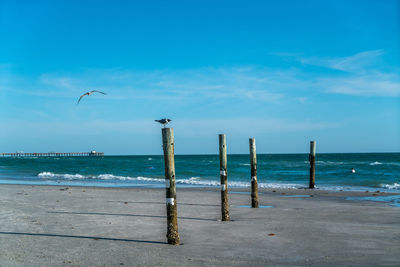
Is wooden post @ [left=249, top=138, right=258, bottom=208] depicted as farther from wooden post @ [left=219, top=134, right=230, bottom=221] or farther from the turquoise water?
the turquoise water

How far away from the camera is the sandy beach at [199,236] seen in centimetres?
695

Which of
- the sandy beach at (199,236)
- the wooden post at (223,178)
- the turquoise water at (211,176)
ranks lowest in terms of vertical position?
the turquoise water at (211,176)

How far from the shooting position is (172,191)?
315 inches

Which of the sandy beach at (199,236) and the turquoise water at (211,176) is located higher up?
the sandy beach at (199,236)

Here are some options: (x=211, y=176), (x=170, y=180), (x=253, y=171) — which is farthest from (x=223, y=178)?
(x=211, y=176)

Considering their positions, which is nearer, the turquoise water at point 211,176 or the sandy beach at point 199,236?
the sandy beach at point 199,236

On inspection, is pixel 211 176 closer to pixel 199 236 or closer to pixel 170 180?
pixel 199 236

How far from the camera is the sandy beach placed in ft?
22.8

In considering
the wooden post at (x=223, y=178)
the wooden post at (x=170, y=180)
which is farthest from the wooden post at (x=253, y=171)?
the wooden post at (x=170, y=180)

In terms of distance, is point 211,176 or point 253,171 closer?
point 253,171

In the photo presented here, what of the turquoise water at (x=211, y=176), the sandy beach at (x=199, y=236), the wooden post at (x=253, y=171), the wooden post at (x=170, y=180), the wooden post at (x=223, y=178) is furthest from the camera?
the turquoise water at (x=211, y=176)

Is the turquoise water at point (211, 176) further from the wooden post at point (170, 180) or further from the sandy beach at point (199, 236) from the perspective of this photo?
the wooden post at point (170, 180)

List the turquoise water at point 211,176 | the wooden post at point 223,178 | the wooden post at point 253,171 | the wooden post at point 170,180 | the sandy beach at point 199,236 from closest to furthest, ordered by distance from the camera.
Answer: the sandy beach at point 199,236 < the wooden post at point 170,180 < the wooden post at point 223,178 < the wooden post at point 253,171 < the turquoise water at point 211,176

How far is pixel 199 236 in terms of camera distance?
8977 millimetres
